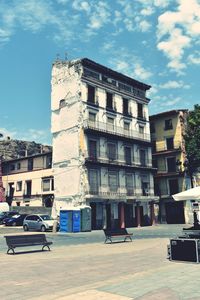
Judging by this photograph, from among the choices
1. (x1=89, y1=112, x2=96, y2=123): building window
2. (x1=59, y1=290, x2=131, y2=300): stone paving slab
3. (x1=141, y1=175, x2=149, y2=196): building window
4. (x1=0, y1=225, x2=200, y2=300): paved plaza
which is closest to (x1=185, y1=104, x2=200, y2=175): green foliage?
(x1=141, y1=175, x2=149, y2=196): building window

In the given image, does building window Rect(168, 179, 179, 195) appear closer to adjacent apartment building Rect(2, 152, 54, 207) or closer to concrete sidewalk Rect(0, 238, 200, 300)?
adjacent apartment building Rect(2, 152, 54, 207)

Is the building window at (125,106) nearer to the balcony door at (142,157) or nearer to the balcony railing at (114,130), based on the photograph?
the balcony railing at (114,130)

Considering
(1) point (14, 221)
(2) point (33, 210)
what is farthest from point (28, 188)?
(1) point (14, 221)

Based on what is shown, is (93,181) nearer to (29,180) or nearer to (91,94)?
(91,94)

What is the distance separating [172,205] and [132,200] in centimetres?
815

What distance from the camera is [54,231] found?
93.5ft

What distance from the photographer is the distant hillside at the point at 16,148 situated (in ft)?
221

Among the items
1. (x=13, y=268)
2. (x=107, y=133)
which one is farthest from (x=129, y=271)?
(x=107, y=133)

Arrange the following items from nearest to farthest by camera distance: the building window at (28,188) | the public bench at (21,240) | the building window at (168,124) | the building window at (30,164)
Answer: the public bench at (21,240), the building window at (168,124), the building window at (28,188), the building window at (30,164)

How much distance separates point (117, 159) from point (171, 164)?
32.6 feet

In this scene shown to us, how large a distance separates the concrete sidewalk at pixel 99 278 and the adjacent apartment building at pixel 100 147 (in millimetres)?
22552

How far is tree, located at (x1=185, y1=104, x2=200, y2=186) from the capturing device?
42406 millimetres

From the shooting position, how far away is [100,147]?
37125mm

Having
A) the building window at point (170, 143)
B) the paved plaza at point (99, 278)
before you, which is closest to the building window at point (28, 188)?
the building window at point (170, 143)
